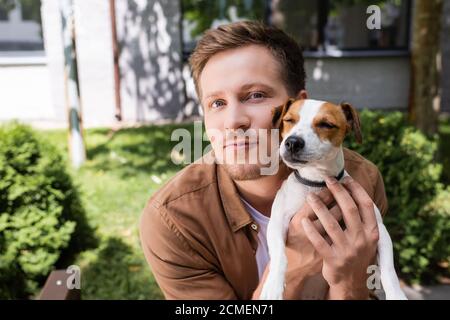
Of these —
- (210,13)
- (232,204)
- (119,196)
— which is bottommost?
(119,196)

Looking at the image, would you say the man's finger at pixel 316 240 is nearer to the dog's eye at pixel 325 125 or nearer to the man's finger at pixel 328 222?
the man's finger at pixel 328 222

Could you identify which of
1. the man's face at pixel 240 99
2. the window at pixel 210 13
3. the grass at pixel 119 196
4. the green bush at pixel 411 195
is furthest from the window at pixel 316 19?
the man's face at pixel 240 99

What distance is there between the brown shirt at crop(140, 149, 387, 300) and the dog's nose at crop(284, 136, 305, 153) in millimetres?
570

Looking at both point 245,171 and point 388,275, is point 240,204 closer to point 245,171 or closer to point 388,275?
point 245,171

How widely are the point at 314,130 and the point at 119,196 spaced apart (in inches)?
160

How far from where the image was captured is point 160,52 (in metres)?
8.13

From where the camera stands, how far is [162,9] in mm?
7926

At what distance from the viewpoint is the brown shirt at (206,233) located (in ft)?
5.37

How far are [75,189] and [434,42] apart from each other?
10.1 feet

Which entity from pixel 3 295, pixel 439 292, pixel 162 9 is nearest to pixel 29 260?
pixel 3 295

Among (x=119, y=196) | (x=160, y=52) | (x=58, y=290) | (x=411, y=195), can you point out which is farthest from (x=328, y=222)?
(x=160, y=52)

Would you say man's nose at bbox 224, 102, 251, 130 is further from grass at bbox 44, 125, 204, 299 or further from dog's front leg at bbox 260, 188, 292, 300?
grass at bbox 44, 125, 204, 299

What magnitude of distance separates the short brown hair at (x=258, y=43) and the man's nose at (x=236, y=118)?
235 mm

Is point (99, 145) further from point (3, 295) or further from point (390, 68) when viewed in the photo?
point (390, 68)
